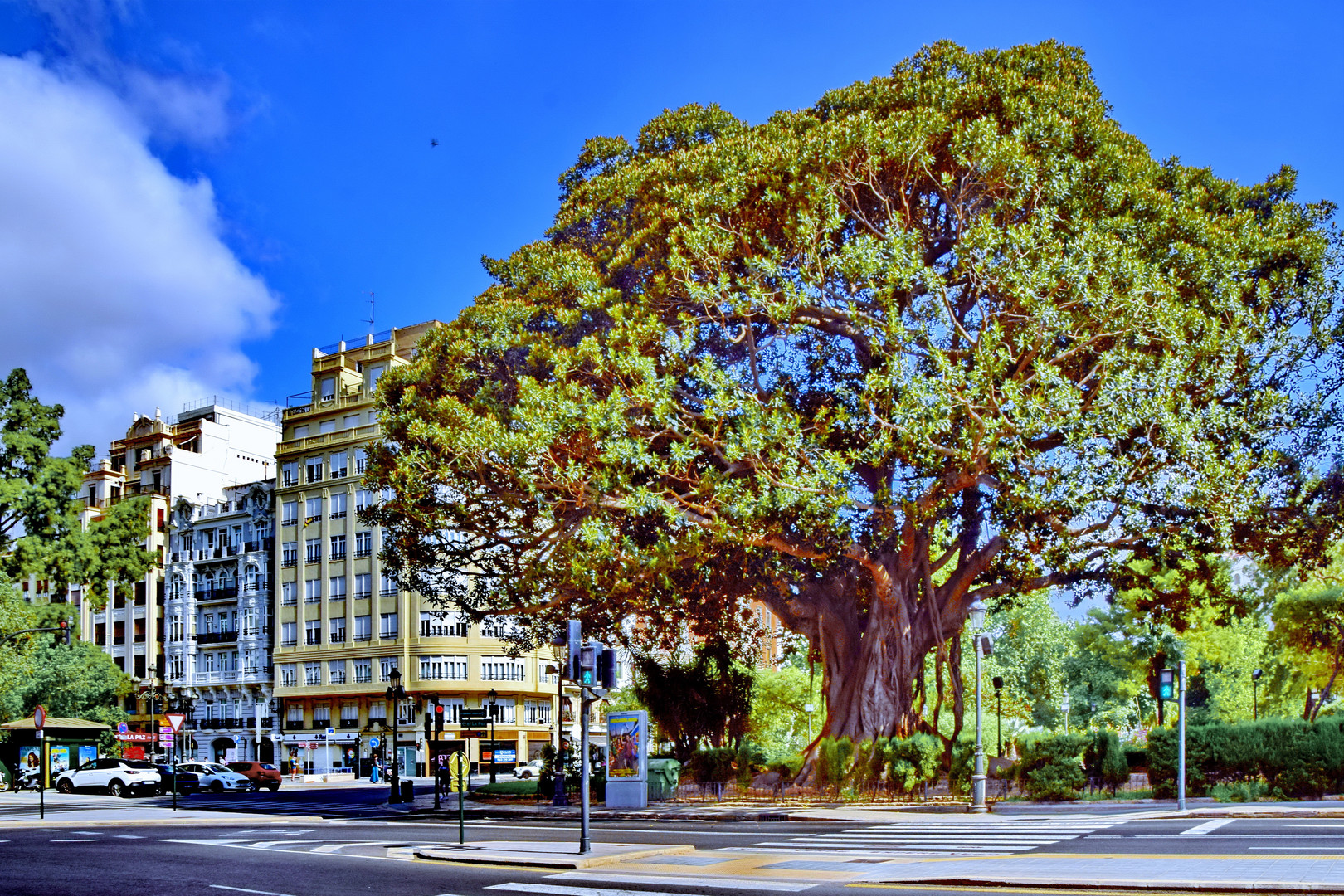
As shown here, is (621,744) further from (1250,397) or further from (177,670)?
(177,670)

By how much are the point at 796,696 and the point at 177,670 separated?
5050 cm

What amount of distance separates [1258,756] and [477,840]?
16928 millimetres

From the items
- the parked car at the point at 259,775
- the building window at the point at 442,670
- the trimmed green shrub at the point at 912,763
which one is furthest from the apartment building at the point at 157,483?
the trimmed green shrub at the point at 912,763

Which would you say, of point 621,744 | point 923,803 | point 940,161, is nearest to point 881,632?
point 923,803

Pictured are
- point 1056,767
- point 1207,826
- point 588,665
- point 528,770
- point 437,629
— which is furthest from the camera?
point 437,629

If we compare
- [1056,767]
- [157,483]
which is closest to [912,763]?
[1056,767]

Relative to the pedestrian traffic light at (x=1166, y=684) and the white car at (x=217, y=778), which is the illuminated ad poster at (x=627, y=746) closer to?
the pedestrian traffic light at (x=1166, y=684)

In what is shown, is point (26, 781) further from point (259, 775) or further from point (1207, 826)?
point (1207, 826)

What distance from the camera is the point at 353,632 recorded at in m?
78.1

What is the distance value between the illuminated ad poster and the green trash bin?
8.09 ft

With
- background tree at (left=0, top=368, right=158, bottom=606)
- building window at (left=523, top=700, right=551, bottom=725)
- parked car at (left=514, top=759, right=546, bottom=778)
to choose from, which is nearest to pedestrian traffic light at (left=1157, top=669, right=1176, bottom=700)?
background tree at (left=0, top=368, right=158, bottom=606)

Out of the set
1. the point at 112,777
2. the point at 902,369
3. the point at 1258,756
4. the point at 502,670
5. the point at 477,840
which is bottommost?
the point at 112,777

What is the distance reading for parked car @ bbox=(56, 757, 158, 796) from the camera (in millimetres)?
49062

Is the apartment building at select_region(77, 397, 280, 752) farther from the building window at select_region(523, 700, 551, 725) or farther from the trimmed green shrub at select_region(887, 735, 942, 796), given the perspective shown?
the trimmed green shrub at select_region(887, 735, 942, 796)
